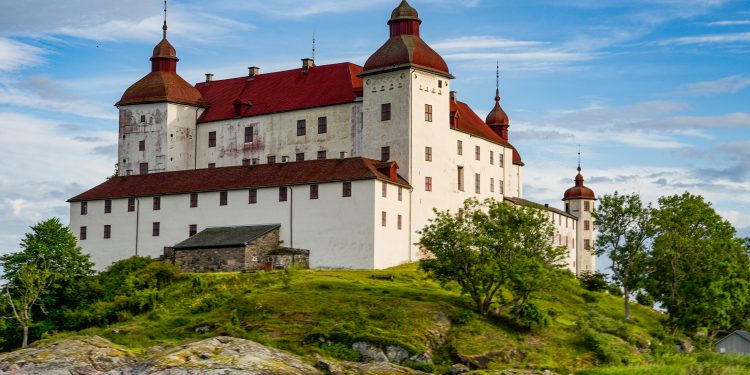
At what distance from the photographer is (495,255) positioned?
226 ft

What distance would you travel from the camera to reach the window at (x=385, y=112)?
85.8m

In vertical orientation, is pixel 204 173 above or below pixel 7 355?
above

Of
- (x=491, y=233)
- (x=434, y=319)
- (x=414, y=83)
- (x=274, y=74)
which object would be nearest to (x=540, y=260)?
(x=491, y=233)

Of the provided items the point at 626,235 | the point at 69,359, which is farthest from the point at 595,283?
the point at 69,359

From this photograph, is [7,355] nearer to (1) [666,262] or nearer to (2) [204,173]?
(2) [204,173]

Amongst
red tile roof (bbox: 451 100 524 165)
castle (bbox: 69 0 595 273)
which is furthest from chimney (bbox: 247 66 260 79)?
red tile roof (bbox: 451 100 524 165)

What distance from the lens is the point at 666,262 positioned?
8062 cm

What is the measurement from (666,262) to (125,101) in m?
45.3

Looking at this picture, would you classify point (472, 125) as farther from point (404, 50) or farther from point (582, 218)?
point (582, 218)

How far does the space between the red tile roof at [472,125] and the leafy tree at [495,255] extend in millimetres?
→ 21200

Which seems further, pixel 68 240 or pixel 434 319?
pixel 68 240

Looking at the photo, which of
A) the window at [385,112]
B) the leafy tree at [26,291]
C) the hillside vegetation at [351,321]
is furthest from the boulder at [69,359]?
the window at [385,112]

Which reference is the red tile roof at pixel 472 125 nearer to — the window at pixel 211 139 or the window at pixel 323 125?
the window at pixel 323 125

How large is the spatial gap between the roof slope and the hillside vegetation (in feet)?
11.8
